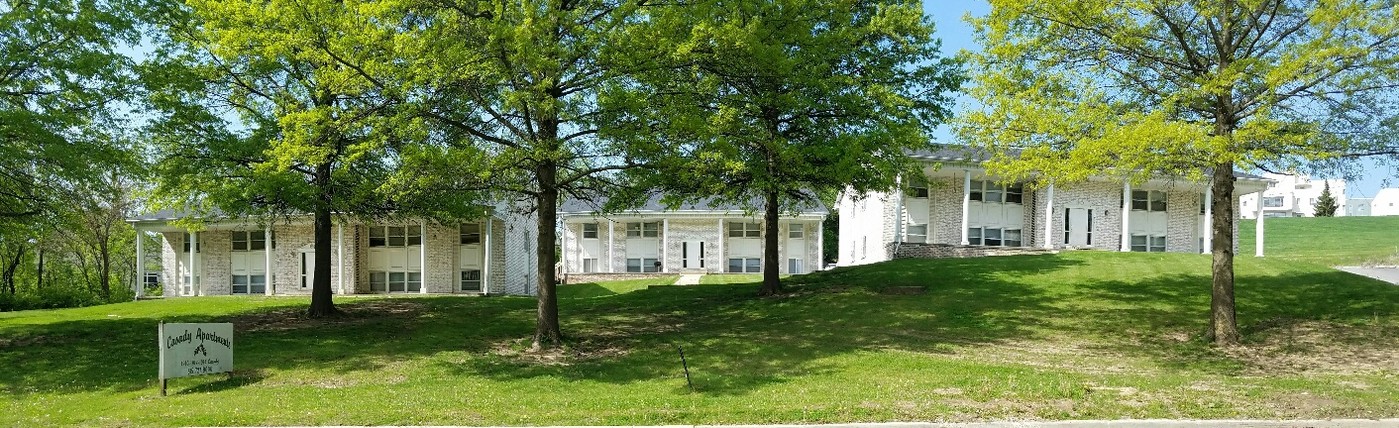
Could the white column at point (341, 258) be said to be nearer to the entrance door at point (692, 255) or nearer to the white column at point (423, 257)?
the white column at point (423, 257)

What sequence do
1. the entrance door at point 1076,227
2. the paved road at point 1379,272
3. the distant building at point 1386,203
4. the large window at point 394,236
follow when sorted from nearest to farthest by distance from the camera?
the paved road at point 1379,272 → the entrance door at point 1076,227 → the large window at point 394,236 → the distant building at point 1386,203

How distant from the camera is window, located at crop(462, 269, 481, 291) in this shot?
38750 millimetres

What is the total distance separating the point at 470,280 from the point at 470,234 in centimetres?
200

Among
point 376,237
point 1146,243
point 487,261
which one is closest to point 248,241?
point 376,237

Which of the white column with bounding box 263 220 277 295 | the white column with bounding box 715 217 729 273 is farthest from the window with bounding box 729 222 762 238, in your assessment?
the white column with bounding box 263 220 277 295

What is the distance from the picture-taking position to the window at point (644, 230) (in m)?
43.8

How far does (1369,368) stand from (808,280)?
14.9 meters

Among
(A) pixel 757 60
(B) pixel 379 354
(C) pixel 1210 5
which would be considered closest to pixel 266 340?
(B) pixel 379 354

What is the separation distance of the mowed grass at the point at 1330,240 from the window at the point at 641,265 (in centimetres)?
3072

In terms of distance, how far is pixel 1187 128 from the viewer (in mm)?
14094

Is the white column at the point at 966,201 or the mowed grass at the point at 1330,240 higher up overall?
the white column at the point at 966,201

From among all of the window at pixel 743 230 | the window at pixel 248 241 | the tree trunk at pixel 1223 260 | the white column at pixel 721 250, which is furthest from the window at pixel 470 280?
the tree trunk at pixel 1223 260

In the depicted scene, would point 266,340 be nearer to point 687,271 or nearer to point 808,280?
point 808,280

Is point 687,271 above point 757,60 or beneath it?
beneath
